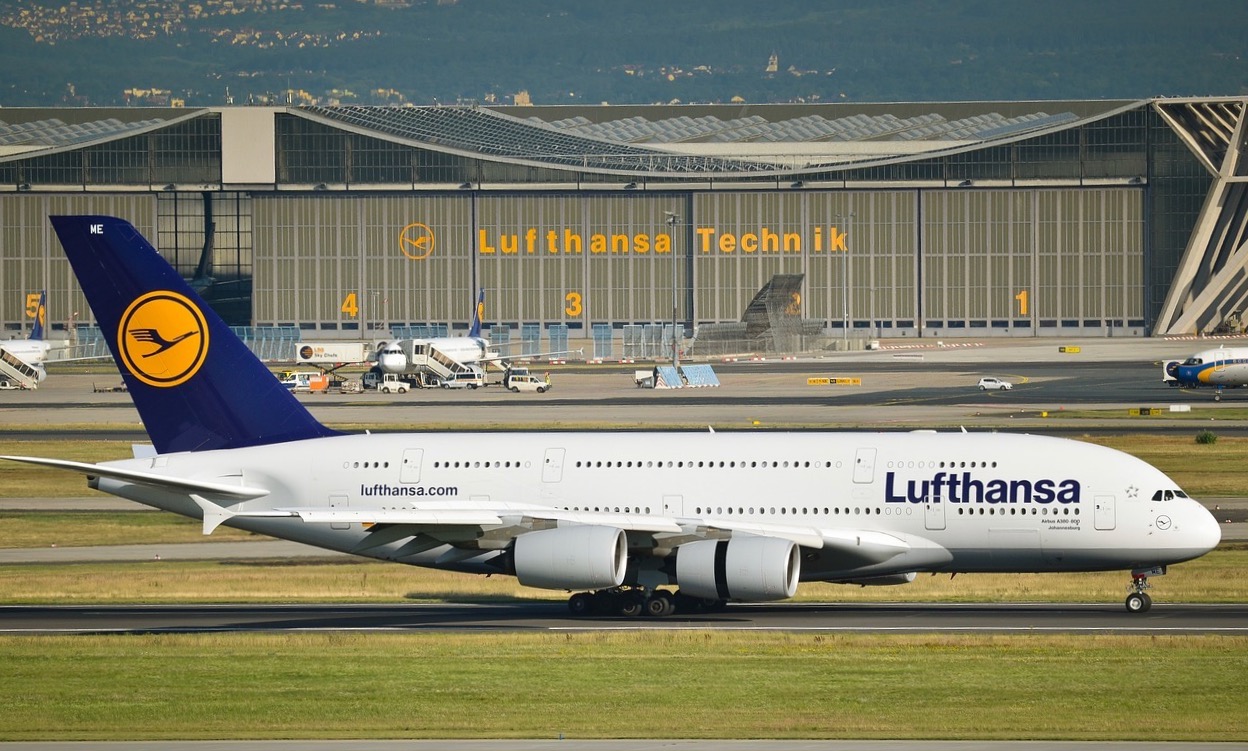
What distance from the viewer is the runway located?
37.8 m

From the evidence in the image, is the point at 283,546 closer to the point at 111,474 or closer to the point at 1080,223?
the point at 111,474

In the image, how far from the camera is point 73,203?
188000 mm

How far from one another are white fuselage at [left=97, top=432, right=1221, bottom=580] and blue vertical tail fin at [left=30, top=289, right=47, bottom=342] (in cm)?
11880

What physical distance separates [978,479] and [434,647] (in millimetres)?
12367

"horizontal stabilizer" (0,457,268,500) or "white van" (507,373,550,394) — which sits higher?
"horizontal stabilizer" (0,457,268,500)

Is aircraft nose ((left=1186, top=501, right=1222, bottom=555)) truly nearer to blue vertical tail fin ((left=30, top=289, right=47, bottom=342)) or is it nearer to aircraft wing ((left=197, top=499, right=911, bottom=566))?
aircraft wing ((left=197, top=499, right=911, bottom=566))

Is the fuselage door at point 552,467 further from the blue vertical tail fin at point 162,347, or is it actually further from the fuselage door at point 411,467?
the blue vertical tail fin at point 162,347

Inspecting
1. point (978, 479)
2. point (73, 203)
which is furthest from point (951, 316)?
point (978, 479)

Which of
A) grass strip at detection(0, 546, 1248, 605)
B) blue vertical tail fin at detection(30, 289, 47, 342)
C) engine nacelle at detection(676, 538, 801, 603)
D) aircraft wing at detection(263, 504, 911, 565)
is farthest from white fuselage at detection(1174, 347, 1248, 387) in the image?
blue vertical tail fin at detection(30, 289, 47, 342)

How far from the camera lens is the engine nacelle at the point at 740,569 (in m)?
37.9

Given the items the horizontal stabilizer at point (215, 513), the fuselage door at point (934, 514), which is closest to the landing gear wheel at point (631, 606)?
the fuselage door at point (934, 514)

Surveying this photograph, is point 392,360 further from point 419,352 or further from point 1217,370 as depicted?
point 1217,370

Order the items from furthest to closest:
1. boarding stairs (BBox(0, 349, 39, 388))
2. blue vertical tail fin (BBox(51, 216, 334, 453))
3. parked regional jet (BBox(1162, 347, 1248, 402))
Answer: boarding stairs (BBox(0, 349, 39, 388)), parked regional jet (BBox(1162, 347, 1248, 402)), blue vertical tail fin (BBox(51, 216, 334, 453))

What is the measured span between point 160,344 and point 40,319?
133878 mm
